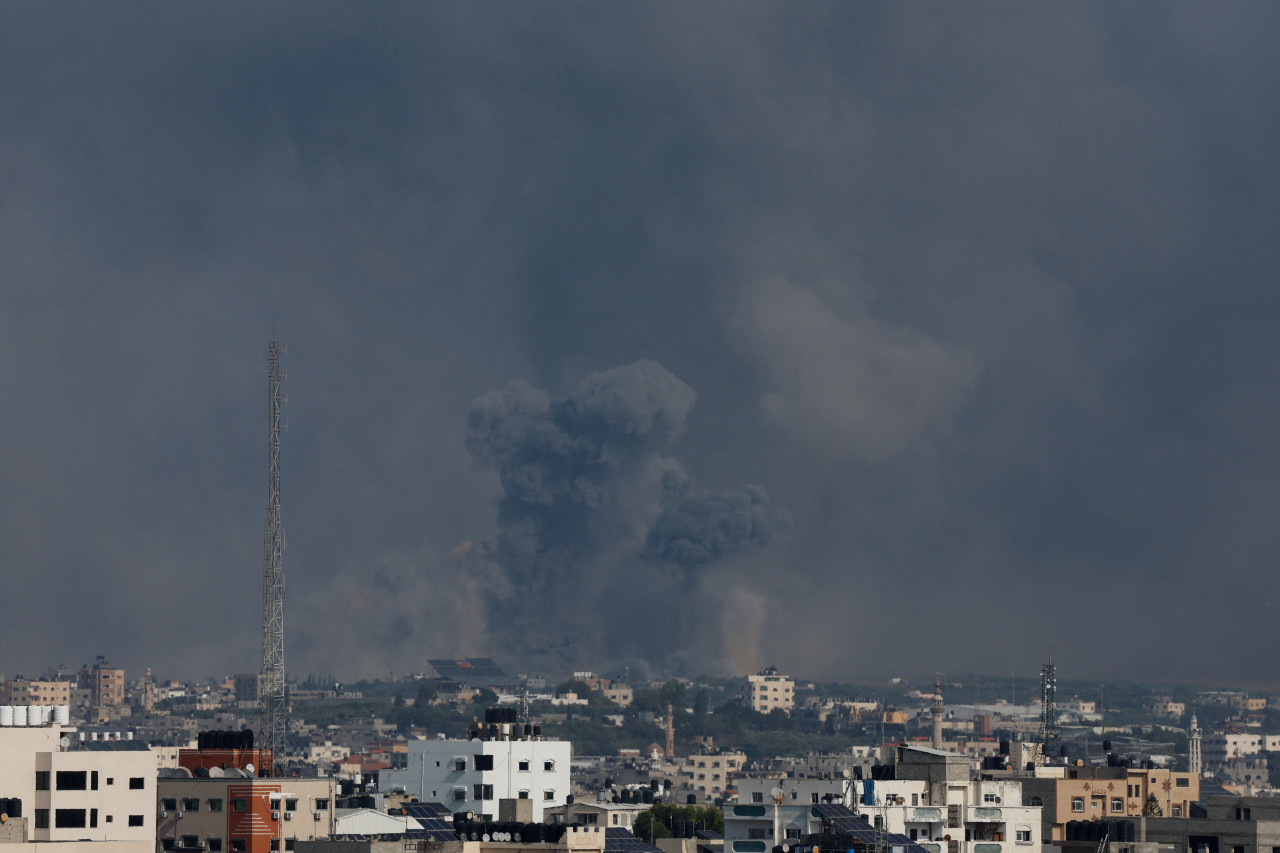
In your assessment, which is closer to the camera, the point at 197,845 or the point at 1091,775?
the point at 197,845

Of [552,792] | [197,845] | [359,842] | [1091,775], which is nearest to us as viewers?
[359,842]

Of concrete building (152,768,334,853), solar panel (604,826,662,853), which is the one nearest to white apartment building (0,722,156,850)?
concrete building (152,768,334,853)

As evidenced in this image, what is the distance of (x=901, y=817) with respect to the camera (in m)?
66.7

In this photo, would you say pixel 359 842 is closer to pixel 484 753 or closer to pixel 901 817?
pixel 901 817

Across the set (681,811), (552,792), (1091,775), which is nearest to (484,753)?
(552,792)

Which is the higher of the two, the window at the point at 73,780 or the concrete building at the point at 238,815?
the window at the point at 73,780

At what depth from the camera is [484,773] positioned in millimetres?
93625

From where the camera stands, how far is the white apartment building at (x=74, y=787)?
5584 centimetres

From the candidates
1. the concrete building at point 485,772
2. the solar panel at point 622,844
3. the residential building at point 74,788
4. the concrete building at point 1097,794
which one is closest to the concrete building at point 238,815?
the solar panel at point 622,844

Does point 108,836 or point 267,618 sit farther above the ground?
point 267,618

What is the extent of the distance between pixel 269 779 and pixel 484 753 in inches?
1086

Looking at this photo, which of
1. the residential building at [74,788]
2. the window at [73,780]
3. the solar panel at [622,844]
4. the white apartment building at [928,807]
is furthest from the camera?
the white apartment building at [928,807]

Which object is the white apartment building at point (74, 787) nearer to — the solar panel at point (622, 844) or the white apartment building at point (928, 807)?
the solar panel at point (622, 844)

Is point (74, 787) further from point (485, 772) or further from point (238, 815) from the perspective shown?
point (485, 772)
